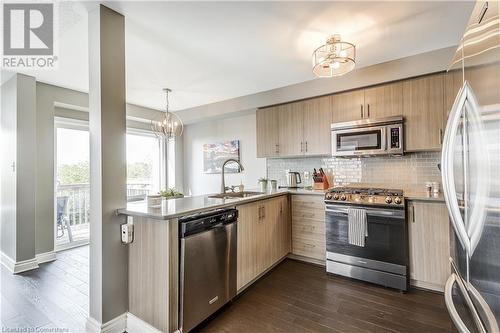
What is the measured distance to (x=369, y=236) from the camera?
8.30ft

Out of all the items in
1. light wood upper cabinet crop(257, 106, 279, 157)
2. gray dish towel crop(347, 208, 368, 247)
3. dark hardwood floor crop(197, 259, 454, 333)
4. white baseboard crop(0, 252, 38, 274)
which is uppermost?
light wood upper cabinet crop(257, 106, 279, 157)

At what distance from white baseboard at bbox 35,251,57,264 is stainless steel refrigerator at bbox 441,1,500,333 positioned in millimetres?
4554

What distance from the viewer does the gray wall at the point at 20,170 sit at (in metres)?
3.02

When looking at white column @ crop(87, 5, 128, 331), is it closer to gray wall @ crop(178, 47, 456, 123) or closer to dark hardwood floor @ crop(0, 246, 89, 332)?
dark hardwood floor @ crop(0, 246, 89, 332)

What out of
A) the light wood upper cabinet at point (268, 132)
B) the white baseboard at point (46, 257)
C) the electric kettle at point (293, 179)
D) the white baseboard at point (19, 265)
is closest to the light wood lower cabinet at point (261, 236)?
the electric kettle at point (293, 179)

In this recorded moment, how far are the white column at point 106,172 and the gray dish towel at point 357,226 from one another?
7.56 ft

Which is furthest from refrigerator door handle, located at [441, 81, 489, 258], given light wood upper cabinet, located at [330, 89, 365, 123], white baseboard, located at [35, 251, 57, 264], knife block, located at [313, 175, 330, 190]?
white baseboard, located at [35, 251, 57, 264]

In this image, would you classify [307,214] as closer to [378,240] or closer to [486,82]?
[378,240]

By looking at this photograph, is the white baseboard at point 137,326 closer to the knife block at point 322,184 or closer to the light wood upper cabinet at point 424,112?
the knife block at point 322,184

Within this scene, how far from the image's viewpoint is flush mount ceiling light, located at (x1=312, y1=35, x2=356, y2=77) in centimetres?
211

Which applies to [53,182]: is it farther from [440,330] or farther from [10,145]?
[440,330]

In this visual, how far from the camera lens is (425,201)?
2.37m

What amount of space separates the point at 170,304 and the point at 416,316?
2.06 meters

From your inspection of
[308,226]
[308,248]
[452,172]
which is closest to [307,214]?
[308,226]
